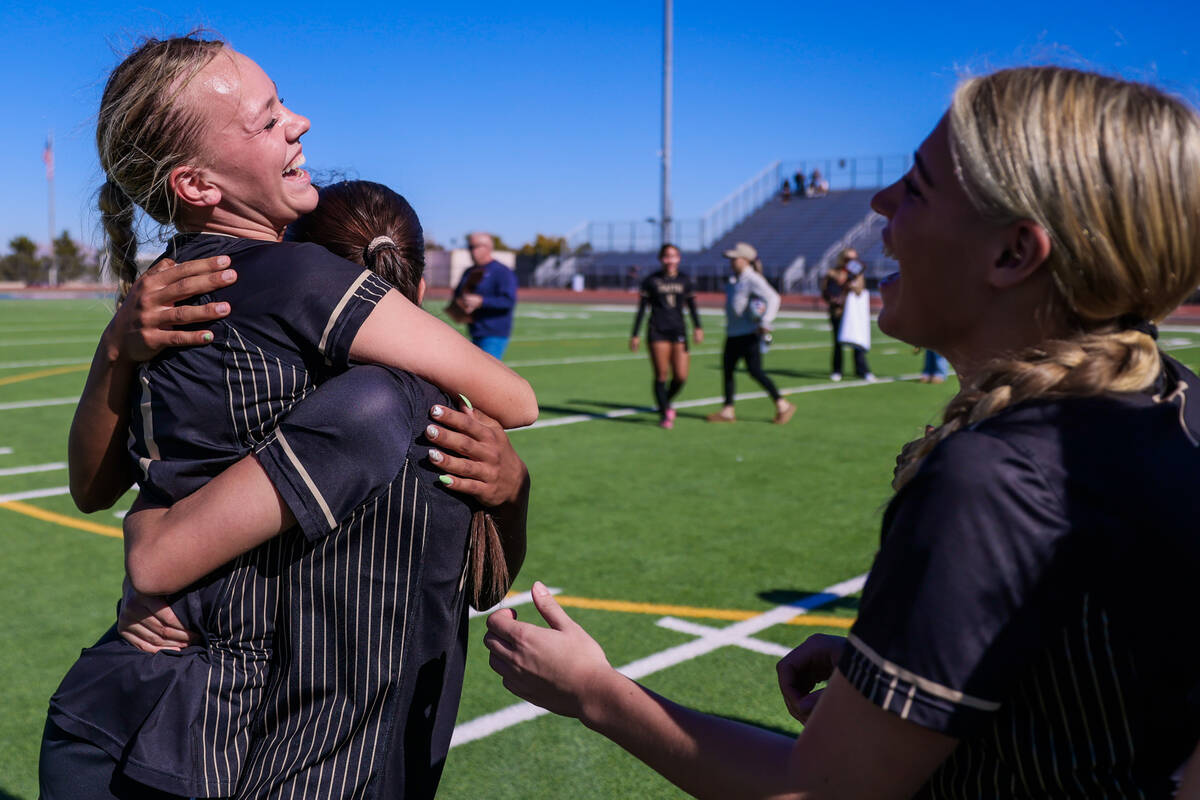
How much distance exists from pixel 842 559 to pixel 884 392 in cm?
872

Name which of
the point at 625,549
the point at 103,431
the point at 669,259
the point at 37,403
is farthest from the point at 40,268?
the point at 103,431

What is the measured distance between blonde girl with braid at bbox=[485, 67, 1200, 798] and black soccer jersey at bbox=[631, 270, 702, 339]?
10542mm

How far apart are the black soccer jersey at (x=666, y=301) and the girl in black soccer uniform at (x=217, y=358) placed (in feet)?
33.3

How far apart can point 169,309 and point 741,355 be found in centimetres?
1089

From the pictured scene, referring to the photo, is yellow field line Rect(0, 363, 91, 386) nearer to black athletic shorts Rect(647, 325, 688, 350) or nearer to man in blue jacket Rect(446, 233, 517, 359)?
man in blue jacket Rect(446, 233, 517, 359)

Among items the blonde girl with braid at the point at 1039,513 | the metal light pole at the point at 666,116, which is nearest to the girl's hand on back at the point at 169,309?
the blonde girl with braid at the point at 1039,513

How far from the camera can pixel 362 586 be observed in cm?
159

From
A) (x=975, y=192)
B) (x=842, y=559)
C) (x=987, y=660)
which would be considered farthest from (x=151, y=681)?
(x=842, y=559)

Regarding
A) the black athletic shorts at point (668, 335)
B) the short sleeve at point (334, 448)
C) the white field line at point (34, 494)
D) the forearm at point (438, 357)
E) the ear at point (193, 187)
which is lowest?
the white field line at point (34, 494)

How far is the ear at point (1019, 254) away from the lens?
1146mm

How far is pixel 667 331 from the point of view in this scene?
1177 cm

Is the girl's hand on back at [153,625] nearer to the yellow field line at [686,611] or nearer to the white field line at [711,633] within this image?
the white field line at [711,633]

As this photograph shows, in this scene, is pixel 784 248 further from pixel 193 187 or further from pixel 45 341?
pixel 193 187

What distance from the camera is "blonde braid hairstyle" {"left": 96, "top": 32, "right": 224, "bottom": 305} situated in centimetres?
160
